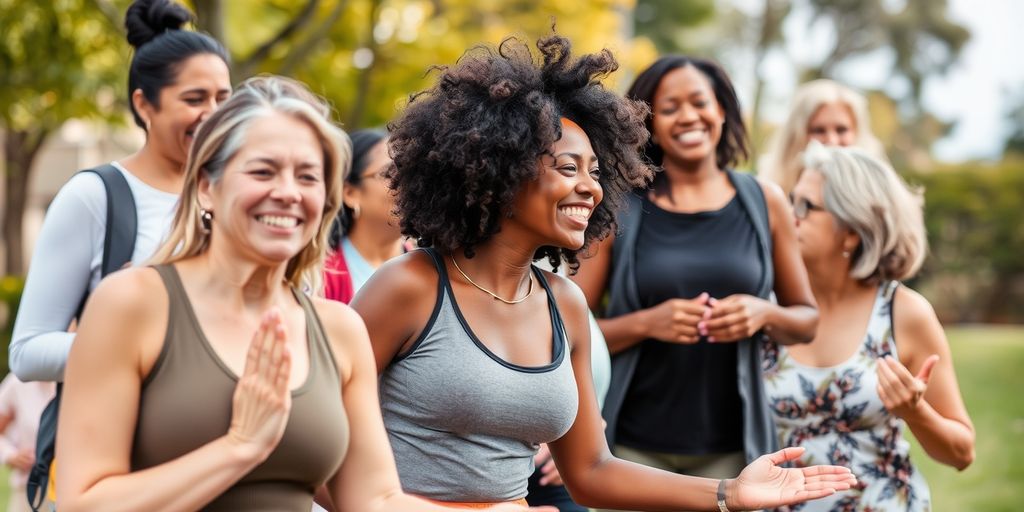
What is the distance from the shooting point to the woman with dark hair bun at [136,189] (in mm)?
3572

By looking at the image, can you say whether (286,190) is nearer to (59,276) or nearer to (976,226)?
(59,276)

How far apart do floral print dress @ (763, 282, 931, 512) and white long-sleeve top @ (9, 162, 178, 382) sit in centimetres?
255

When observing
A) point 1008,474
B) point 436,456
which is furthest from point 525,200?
point 1008,474

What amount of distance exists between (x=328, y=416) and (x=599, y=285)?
2339 mm

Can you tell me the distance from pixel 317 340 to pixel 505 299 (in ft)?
2.79

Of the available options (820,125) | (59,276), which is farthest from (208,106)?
(820,125)

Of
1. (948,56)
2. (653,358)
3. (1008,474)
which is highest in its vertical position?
(948,56)

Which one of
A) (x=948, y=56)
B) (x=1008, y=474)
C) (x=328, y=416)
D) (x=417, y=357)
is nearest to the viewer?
(x=328, y=416)

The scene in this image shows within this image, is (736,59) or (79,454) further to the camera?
(736,59)

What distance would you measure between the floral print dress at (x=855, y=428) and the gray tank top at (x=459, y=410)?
5.58 feet

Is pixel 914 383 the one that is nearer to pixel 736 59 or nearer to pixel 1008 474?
pixel 1008 474

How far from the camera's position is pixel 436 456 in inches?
130

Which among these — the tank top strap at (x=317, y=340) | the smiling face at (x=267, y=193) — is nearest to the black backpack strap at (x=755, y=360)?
the tank top strap at (x=317, y=340)

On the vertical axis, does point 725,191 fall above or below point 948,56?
below
